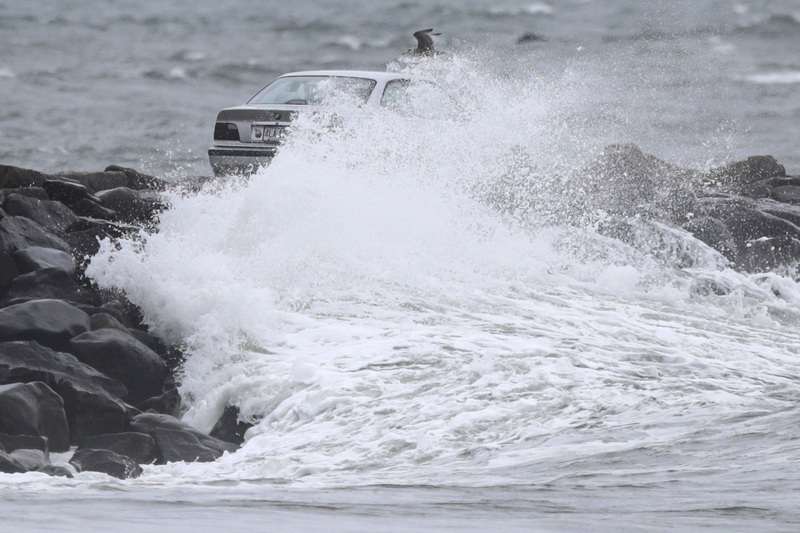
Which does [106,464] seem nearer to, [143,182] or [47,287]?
[47,287]

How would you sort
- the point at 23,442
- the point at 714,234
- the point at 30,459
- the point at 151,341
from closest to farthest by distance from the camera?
the point at 30,459
the point at 23,442
the point at 151,341
the point at 714,234

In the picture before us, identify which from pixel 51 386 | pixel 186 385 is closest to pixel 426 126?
pixel 186 385

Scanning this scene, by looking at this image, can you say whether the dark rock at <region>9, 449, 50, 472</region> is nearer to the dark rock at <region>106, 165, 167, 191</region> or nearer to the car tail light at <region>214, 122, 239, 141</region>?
the car tail light at <region>214, 122, 239, 141</region>

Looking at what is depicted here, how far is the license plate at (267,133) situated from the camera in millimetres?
10570

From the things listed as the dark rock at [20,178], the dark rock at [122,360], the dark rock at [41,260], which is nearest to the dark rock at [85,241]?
the dark rock at [41,260]

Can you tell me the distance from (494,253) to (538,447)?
17.0 feet

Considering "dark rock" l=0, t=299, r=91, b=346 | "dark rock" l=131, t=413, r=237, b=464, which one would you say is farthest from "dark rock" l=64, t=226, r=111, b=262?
"dark rock" l=131, t=413, r=237, b=464

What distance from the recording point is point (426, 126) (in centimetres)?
1138

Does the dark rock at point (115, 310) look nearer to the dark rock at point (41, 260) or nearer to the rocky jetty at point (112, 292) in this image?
the rocky jetty at point (112, 292)

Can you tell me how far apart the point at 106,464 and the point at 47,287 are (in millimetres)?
3102

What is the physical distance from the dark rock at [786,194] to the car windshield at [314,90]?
830cm

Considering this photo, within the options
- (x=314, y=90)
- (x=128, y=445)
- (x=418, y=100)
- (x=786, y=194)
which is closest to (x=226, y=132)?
(x=314, y=90)

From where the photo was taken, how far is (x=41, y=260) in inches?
334

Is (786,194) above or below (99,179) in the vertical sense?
below
